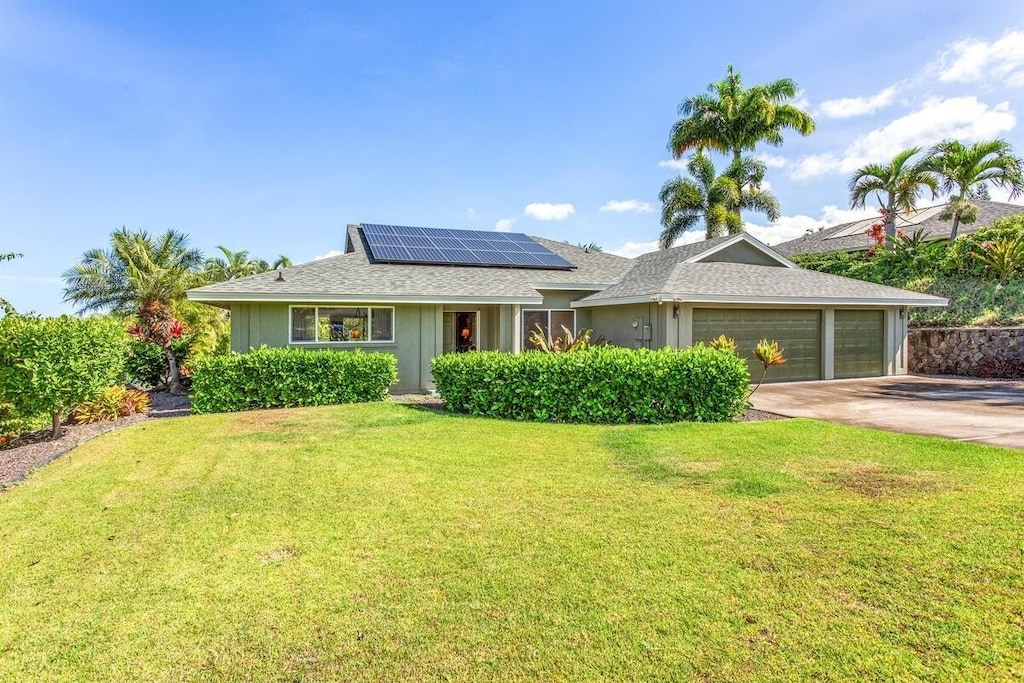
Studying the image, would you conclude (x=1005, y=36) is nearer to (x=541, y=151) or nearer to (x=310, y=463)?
(x=541, y=151)

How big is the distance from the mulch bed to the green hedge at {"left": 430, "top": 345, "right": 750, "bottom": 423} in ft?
21.6

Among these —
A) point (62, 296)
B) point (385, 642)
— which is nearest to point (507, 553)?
point (385, 642)

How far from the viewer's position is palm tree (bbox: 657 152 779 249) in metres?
28.6

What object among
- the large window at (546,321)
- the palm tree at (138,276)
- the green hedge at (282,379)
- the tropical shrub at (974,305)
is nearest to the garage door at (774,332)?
the large window at (546,321)

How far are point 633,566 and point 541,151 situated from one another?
20126 mm

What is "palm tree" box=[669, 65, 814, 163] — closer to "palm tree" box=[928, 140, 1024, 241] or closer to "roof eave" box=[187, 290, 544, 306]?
"palm tree" box=[928, 140, 1024, 241]

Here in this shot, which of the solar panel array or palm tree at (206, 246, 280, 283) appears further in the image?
palm tree at (206, 246, 280, 283)

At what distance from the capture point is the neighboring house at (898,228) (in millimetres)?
25969

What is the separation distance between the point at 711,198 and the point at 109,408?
2742 centimetres

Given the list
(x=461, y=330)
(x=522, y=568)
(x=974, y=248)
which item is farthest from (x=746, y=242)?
(x=522, y=568)

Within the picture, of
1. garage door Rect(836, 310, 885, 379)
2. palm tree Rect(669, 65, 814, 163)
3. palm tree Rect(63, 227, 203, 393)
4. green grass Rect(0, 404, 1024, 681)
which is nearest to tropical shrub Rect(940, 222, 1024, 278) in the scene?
garage door Rect(836, 310, 885, 379)

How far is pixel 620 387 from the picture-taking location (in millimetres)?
9539

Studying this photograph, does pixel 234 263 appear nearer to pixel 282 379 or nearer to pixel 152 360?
pixel 152 360

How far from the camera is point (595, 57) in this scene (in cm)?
1734
